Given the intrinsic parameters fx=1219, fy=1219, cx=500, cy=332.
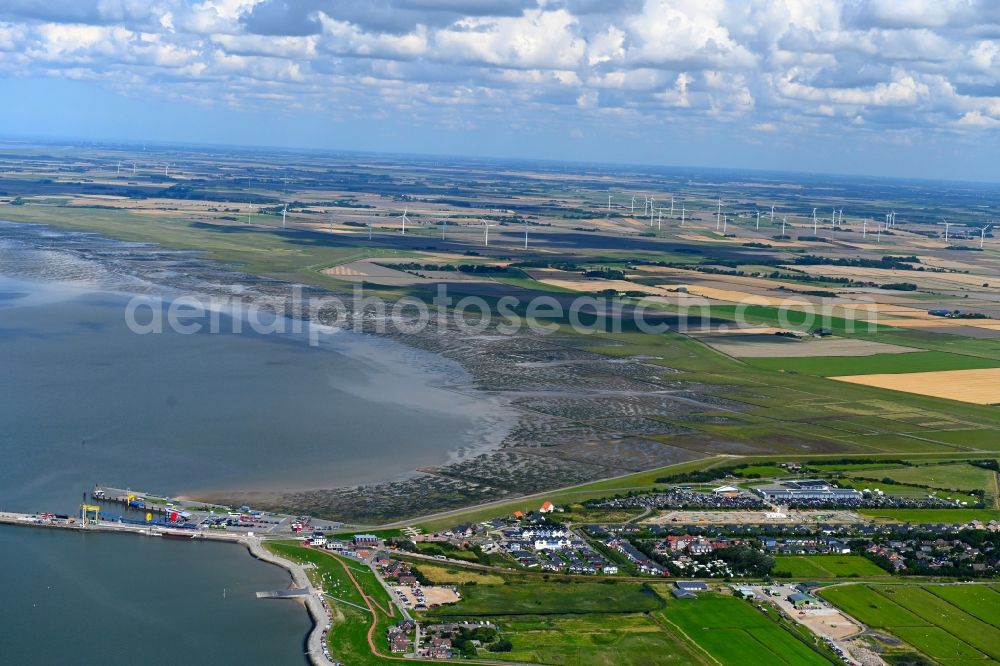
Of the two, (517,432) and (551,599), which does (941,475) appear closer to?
(517,432)

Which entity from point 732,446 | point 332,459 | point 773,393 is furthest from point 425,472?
point 773,393

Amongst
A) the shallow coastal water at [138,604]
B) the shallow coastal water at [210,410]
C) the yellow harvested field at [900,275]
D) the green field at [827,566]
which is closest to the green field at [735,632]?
the green field at [827,566]

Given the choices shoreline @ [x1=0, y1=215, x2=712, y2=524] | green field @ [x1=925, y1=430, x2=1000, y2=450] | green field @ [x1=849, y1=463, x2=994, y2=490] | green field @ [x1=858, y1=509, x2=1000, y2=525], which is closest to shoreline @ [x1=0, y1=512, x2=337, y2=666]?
shoreline @ [x1=0, y1=215, x2=712, y2=524]

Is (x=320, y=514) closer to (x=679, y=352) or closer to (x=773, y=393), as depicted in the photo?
(x=773, y=393)

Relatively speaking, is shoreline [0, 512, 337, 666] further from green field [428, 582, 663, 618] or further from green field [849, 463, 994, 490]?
green field [849, 463, 994, 490]

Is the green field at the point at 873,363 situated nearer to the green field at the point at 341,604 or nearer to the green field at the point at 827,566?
the green field at the point at 827,566

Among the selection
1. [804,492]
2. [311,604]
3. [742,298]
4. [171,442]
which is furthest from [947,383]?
[311,604]
